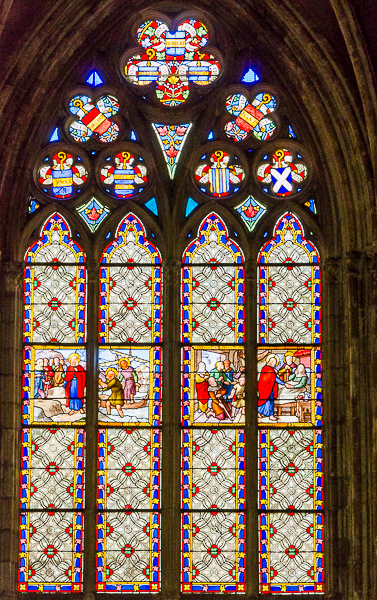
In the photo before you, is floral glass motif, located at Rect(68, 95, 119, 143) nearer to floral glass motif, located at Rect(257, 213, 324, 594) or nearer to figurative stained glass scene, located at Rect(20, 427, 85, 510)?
floral glass motif, located at Rect(257, 213, 324, 594)

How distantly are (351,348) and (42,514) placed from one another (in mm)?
3715

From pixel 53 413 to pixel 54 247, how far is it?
6.11ft

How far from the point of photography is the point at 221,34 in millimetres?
17328

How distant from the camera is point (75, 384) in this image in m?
16.5

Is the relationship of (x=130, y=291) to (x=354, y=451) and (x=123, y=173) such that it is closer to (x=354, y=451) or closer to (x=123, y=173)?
(x=123, y=173)

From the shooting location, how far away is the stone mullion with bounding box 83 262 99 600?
52.6ft

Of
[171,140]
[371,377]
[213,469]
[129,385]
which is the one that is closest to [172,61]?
[171,140]

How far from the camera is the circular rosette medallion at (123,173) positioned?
17.1 meters

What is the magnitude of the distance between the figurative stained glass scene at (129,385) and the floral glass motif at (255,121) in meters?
2.65

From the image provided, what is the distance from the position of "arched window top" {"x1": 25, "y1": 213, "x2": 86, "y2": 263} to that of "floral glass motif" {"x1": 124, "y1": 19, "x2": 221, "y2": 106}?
1.89 meters

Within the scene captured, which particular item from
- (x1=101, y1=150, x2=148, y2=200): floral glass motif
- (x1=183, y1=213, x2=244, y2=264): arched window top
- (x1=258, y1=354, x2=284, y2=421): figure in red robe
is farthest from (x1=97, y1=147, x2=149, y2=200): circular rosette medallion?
(x1=258, y1=354, x2=284, y2=421): figure in red robe

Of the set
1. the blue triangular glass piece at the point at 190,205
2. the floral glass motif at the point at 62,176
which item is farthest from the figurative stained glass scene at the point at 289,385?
the floral glass motif at the point at 62,176

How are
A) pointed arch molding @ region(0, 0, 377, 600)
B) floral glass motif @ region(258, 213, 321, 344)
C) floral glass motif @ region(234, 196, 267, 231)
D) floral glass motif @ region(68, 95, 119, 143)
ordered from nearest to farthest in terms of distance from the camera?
pointed arch molding @ region(0, 0, 377, 600) < floral glass motif @ region(258, 213, 321, 344) < floral glass motif @ region(234, 196, 267, 231) < floral glass motif @ region(68, 95, 119, 143)

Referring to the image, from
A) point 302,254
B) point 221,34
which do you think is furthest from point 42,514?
point 221,34
